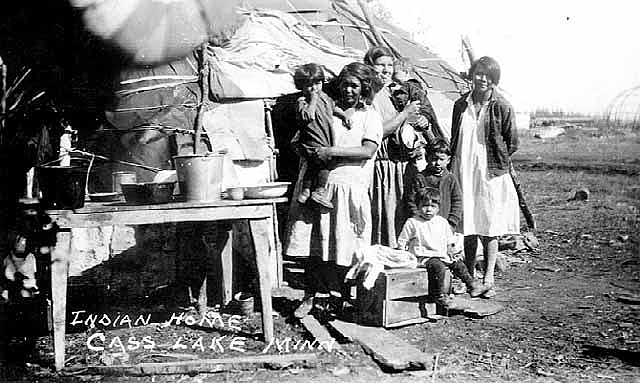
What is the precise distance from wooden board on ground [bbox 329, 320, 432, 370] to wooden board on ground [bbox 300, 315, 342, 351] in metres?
0.08

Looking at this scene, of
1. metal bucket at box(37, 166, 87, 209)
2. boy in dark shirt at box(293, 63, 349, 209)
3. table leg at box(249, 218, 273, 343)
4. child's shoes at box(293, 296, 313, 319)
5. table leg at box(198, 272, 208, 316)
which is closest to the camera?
metal bucket at box(37, 166, 87, 209)

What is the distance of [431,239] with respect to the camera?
4.40 meters

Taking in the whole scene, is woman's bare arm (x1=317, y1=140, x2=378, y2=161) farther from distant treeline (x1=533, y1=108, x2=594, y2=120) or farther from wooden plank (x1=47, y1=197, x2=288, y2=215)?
distant treeline (x1=533, y1=108, x2=594, y2=120)

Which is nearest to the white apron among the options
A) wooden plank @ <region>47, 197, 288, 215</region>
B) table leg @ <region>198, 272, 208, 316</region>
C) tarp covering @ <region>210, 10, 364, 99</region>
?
tarp covering @ <region>210, 10, 364, 99</region>

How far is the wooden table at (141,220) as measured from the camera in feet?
10.9

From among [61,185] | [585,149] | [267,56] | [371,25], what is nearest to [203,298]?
[61,185]

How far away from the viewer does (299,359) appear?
3.48 meters

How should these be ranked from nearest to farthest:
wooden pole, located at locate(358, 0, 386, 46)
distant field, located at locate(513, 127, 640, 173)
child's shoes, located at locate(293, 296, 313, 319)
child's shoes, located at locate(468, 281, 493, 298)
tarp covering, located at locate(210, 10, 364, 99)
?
child's shoes, located at locate(293, 296, 313, 319) → child's shoes, located at locate(468, 281, 493, 298) → tarp covering, located at locate(210, 10, 364, 99) → wooden pole, located at locate(358, 0, 386, 46) → distant field, located at locate(513, 127, 640, 173)

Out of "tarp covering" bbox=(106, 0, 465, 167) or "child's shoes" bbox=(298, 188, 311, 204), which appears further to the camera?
"tarp covering" bbox=(106, 0, 465, 167)

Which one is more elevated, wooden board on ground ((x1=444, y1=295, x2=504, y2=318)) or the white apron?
the white apron

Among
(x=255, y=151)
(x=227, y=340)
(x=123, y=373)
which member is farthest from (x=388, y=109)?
(x=123, y=373)

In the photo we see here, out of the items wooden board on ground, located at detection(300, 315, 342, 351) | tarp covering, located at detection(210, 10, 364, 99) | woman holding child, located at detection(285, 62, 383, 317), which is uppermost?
tarp covering, located at detection(210, 10, 364, 99)

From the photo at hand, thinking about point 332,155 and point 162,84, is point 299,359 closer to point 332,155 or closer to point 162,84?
point 332,155

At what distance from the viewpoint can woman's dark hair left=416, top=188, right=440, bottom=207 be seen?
14.5 feet
